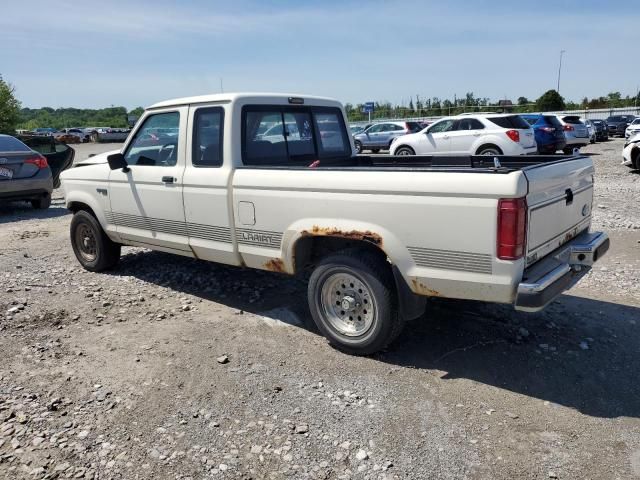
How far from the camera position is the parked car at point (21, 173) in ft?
34.2

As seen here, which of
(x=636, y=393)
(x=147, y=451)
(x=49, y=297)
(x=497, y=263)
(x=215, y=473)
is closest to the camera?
(x=215, y=473)

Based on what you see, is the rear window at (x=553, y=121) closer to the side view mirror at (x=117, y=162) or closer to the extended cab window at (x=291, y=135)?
the extended cab window at (x=291, y=135)

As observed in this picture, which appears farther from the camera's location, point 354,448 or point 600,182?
point 600,182

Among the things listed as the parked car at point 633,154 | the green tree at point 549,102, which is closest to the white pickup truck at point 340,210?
the parked car at point 633,154

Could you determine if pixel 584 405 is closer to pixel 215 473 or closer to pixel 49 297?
pixel 215 473

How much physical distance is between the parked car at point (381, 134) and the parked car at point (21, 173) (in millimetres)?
14786

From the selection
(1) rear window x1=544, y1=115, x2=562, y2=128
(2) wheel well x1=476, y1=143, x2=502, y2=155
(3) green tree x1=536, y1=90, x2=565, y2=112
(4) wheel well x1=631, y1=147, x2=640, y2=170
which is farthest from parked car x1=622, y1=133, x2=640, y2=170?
(3) green tree x1=536, y1=90, x2=565, y2=112

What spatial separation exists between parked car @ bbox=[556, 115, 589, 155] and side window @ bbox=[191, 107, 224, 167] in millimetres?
17940

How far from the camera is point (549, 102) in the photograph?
4806cm

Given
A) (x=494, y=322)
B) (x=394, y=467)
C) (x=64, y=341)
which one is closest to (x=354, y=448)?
(x=394, y=467)

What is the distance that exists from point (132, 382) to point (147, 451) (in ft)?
2.95

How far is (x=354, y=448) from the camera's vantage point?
3.10m

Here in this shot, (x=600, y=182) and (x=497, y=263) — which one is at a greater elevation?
(x=497, y=263)

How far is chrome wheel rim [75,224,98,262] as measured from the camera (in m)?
6.49
